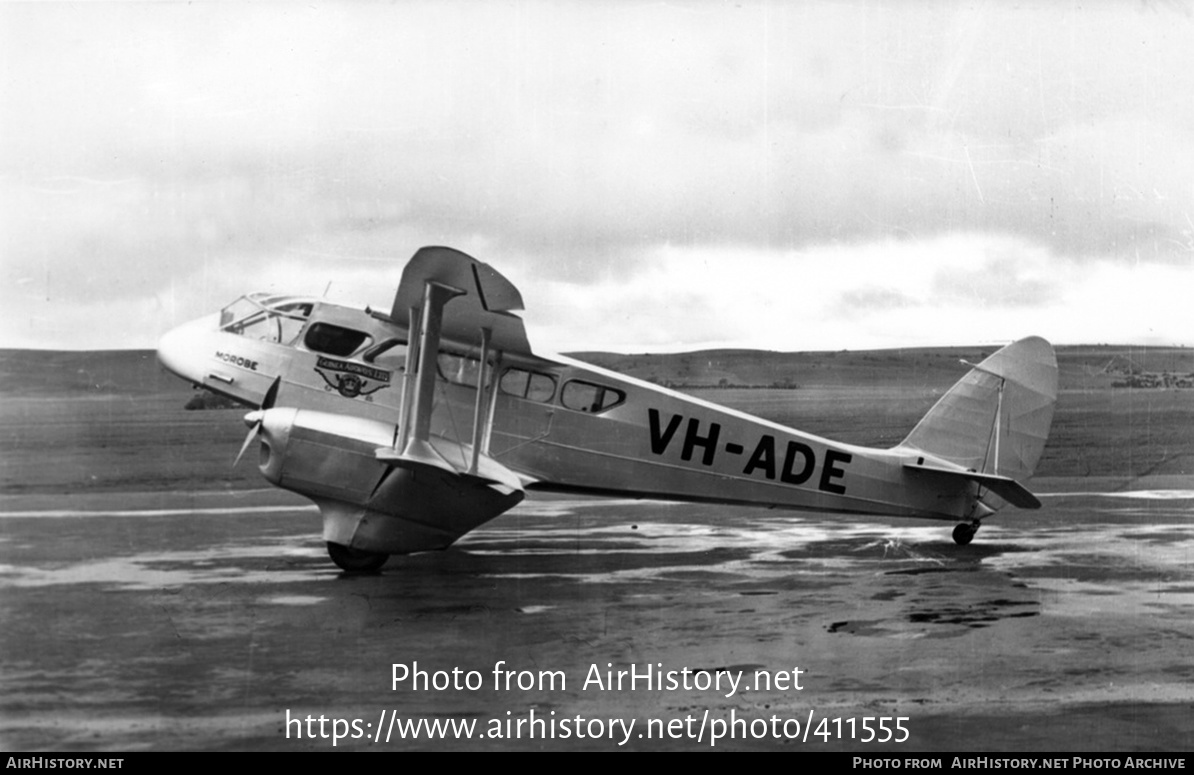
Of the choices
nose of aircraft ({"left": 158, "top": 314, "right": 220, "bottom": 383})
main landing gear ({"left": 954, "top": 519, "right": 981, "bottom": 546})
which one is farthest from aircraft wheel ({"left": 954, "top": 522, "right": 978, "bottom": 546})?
nose of aircraft ({"left": 158, "top": 314, "right": 220, "bottom": 383})

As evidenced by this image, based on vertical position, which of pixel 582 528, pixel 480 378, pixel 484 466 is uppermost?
pixel 480 378

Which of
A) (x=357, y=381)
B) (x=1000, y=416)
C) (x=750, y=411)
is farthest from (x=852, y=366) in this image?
(x=357, y=381)

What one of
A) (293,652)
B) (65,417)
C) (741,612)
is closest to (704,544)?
(741,612)

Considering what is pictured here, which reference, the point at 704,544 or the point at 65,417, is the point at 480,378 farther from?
the point at 65,417

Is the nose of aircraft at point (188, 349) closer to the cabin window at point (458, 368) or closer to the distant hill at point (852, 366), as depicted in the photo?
the cabin window at point (458, 368)

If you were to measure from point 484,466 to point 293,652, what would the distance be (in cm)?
284

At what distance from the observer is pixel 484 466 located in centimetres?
978

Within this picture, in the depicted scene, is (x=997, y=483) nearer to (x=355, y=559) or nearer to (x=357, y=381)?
(x=355, y=559)

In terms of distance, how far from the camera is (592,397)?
10719 millimetres

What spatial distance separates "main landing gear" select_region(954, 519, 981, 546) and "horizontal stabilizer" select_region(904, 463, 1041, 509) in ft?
1.97

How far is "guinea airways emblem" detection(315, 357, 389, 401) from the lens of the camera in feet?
34.0

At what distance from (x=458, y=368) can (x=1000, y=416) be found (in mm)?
6077

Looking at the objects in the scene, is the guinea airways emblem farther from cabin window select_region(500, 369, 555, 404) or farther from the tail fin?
the tail fin

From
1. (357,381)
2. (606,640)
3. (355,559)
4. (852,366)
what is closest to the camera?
(606,640)
